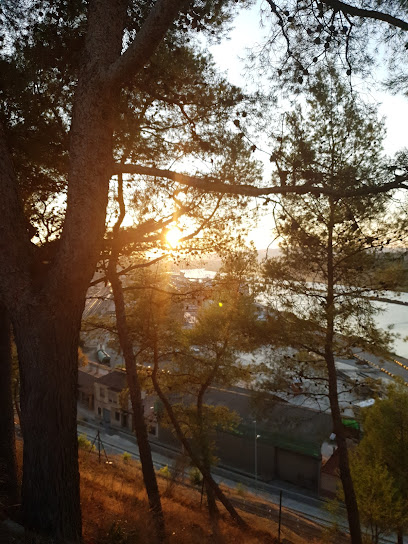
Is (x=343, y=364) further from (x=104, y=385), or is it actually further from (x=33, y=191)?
(x=33, y=191)

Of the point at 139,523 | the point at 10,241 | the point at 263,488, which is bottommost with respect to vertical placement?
the point at 263,488

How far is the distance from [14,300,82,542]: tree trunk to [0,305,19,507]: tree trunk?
1343mm

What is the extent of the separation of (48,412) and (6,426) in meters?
2.36

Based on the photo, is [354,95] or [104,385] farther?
[104,385]

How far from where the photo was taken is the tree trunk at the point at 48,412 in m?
3.22

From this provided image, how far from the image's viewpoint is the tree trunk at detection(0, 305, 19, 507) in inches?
181

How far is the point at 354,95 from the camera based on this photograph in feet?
13.3

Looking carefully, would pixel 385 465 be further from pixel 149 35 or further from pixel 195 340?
pixel 149 35

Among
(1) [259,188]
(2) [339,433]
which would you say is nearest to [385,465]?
(2) [339,433]

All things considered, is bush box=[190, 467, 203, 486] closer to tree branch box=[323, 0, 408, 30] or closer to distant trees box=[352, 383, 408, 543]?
distant trees box=[352, 383, 408, 543]

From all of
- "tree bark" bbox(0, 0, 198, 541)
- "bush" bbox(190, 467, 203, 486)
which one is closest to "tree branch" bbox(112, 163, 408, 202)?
"tree bark" bbox(0, 0, 198, 541)

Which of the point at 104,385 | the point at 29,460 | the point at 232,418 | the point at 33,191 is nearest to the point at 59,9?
the point at 33,191

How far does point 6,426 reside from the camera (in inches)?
200

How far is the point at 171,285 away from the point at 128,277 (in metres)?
1.10
